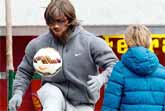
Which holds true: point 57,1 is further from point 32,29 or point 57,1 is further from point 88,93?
point 32,29

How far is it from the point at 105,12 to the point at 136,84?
3.71 meters

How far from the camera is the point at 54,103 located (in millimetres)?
4699

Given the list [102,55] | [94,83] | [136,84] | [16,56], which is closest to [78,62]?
[102,55]

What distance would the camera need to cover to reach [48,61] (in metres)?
4.90

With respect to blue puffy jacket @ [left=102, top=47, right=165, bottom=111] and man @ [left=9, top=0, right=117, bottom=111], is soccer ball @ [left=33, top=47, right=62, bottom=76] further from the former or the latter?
blue puffy jacket @ [left=102, top=47, right=165, bottom=111]

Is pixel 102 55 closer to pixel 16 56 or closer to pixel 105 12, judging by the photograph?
pixel 105 12

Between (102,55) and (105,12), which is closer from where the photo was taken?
(102,55)

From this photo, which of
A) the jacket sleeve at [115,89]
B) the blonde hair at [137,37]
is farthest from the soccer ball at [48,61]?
the blonde hair at [137,37]

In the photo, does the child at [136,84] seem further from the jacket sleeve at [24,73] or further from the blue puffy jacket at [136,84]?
the jacket sleeve at [24,73]

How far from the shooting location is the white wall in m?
8.53

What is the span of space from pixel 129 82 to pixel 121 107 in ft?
0.59

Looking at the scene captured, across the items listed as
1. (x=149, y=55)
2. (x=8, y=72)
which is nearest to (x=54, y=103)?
(x=149, y=55)

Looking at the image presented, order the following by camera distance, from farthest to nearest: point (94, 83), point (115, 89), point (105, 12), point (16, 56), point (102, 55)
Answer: point (16, 56) < point (105, 12) < point (102, 55) < point (115, 89) < point (94, 83)

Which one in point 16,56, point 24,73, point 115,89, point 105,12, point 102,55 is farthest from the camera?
point 16,56
